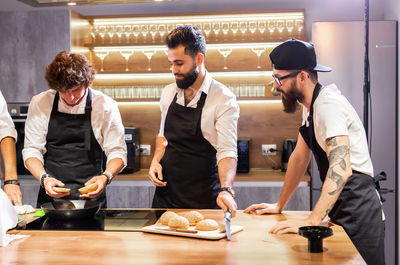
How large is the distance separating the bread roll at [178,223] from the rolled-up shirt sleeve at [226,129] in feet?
2.11

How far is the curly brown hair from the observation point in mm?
2648

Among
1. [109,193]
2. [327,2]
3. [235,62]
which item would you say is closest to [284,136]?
[235,62]

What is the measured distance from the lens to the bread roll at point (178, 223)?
79.6 inches

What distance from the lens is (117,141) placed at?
2881 mm

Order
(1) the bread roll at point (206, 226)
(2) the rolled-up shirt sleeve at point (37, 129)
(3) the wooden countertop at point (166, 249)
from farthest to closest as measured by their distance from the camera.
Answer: (2) the rolled-up shirt sleeve at point (37, 129), (1) the bread roll at point (206, 226), (3) the wooden countertop at point (166, 249)

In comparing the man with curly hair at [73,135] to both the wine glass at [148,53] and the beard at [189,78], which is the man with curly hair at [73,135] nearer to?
the beard at [189,78]

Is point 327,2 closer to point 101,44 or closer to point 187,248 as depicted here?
point 101,44

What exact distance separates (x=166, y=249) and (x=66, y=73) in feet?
4.19

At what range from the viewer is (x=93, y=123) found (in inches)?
115

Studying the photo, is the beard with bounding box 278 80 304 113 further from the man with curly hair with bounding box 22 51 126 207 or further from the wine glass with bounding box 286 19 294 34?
the wine glass with bounding box 286 19 294 34

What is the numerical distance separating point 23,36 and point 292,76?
3.35 m

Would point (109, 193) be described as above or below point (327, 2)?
below

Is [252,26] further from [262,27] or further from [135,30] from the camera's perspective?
[135,30]

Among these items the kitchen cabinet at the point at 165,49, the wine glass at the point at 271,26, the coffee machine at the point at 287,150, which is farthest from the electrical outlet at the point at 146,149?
the wine glass at the point at 271,26
